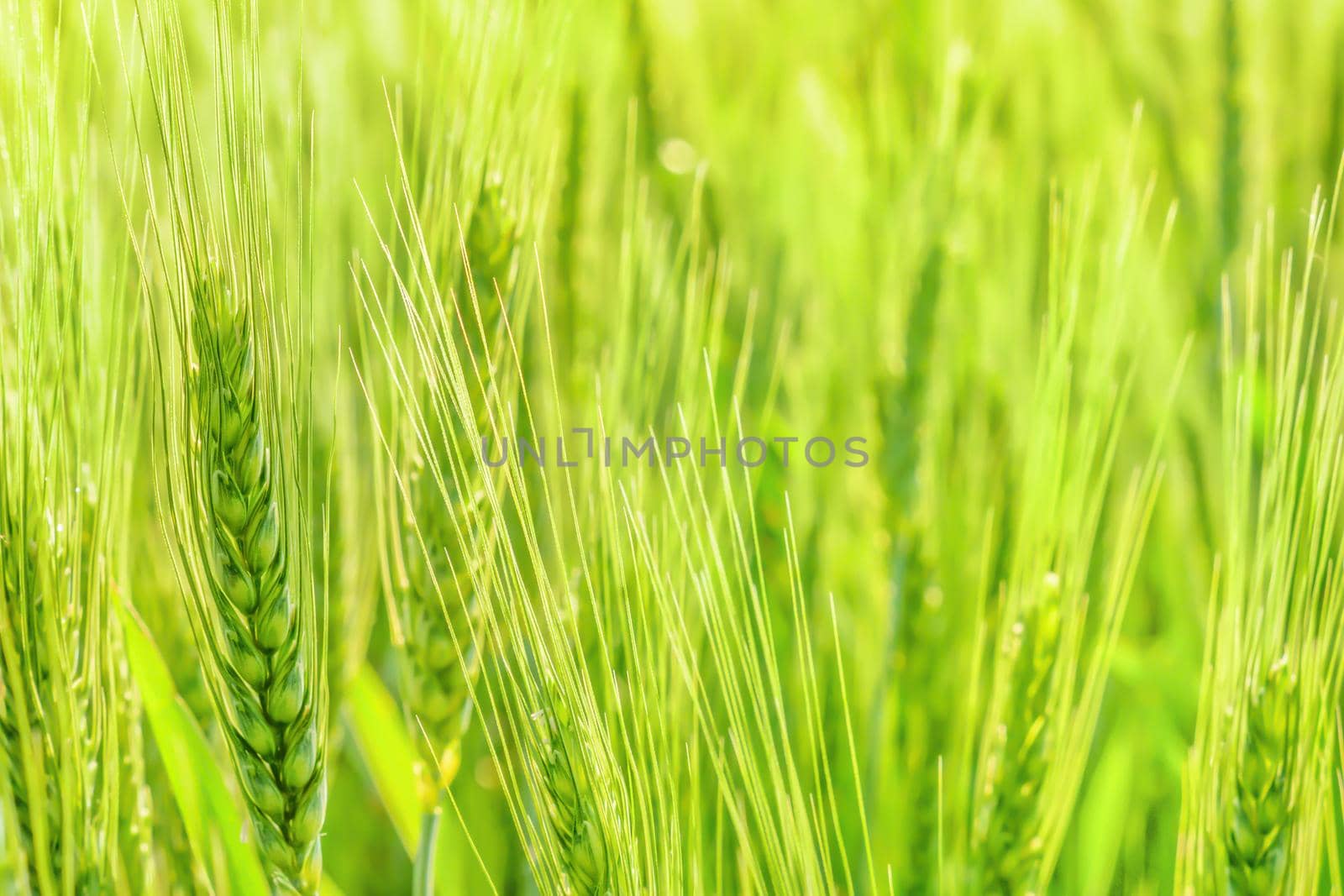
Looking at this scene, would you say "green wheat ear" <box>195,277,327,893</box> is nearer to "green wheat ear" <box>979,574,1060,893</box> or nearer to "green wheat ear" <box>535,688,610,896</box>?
"green wheat ear" <box>535,688,610,896</box>

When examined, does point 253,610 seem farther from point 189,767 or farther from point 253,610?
point 189,767

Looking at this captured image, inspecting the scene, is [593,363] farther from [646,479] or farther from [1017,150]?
[1017,150]

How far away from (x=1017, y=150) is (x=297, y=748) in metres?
0.63

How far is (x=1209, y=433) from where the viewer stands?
0.67 m

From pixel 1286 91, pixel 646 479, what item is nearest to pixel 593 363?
pixel 646 479

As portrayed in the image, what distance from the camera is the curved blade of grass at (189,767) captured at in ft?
1.32

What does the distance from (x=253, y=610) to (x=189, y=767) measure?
0.55 feet

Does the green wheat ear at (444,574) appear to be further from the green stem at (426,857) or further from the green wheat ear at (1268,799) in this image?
the green wheat ear at (1268,799)

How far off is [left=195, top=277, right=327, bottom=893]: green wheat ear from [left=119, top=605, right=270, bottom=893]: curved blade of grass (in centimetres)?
11

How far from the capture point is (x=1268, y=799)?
35cm

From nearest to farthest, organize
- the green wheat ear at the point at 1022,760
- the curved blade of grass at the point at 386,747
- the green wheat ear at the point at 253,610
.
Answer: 1. the green wheat ear at the point at 253,610
2. the green wheat ear at the point at 1022,760
3. the curved blade of grass at the point at 386,747

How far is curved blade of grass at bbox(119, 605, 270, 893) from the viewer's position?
0.40 meters

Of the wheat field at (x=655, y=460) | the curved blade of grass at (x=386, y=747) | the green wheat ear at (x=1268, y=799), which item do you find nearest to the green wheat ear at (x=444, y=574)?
the wheat field at (x=655, y=460)

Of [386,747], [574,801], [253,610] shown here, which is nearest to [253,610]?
[253,610]
